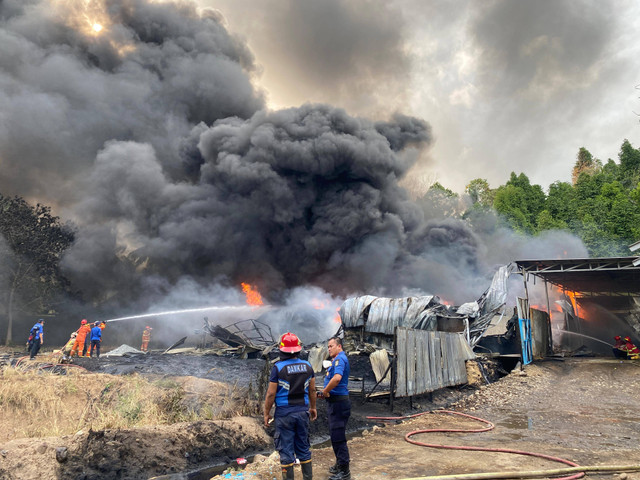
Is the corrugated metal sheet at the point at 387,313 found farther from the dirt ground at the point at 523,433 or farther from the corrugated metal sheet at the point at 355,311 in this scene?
the dirt ground at the point at 523,433

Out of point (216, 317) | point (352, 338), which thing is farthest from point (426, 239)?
point (352, 338)

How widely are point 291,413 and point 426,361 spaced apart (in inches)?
258

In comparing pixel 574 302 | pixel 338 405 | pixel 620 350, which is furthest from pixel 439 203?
pixel 338 405

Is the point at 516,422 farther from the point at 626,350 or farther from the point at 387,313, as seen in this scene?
the point at 626,350

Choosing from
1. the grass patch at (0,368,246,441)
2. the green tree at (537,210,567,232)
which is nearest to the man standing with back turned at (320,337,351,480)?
the grass patch at (0,368,246,441)

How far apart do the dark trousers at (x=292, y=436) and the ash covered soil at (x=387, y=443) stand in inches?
28.5

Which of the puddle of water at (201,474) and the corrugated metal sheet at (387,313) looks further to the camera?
the corrugated metal sheet at (387,313)

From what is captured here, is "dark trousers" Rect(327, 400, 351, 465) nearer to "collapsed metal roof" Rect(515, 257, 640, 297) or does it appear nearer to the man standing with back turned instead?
the man standing with back turned

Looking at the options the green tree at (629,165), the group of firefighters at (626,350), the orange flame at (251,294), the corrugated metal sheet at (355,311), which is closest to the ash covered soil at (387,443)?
the corrugated metal sheet at (355,311)

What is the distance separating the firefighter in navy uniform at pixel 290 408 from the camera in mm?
4016

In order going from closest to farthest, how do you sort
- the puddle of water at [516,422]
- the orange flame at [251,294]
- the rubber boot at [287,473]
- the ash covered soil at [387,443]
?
the rubber boot at [287,473] → the ash covered soil at [387,443] → the puddle of water at [516,422] → the orange flame at [251,294]

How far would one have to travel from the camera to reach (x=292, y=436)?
4.05 metres

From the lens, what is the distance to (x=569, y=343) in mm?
24688

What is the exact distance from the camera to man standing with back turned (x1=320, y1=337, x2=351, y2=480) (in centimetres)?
442
